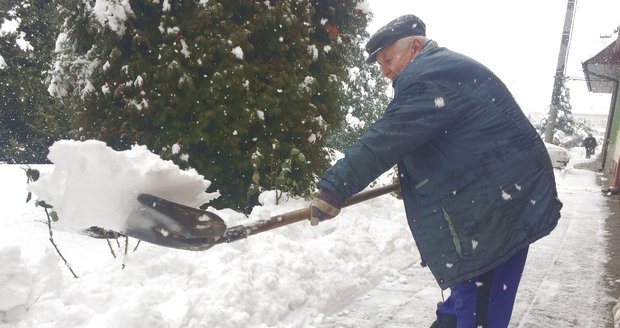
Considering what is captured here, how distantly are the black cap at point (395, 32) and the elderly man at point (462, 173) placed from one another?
0.11 meters

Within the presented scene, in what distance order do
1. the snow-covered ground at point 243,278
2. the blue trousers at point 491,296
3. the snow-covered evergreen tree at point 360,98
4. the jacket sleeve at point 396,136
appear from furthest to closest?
the snow-covered evergreen tree at point 360,98 → the snow-covered ground at point 243,278 → the blue trousers at point 491,296 → the jacket sleeve at point 396,136

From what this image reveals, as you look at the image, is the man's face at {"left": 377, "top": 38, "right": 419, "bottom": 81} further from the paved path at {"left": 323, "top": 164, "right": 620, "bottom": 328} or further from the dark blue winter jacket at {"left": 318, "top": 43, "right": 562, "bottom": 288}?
the paved path at {"left": 323, "top": 164, "right": 620, "bottom": 328}

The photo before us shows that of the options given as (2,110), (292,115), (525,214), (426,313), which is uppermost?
(2,110)

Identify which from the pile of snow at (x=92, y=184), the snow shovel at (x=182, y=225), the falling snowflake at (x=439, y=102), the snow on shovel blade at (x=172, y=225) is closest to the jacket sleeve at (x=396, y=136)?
the falling snowflake at (x=439, y=102)

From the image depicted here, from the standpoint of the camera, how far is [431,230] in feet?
6.52

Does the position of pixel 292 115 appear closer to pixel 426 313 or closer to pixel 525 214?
pixel 426 313

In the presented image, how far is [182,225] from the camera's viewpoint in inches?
81.5

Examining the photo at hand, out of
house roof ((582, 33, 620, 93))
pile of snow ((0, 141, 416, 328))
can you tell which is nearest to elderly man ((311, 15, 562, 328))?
pile of snow ((0, 141, 416, 328))

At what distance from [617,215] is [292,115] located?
18.9 ft

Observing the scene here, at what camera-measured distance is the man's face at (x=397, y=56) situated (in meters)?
2.12

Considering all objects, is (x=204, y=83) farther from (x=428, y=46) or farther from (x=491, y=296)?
(x=491, y=296)

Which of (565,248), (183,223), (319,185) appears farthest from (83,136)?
(565,248)

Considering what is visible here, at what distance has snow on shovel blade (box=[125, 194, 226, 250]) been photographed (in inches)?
81.7

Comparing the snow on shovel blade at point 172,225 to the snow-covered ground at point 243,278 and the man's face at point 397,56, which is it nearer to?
the snow-covered ground at point 243,278
